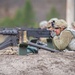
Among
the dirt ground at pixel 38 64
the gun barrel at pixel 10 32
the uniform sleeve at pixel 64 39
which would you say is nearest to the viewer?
the dirt ground at pixel 38 64

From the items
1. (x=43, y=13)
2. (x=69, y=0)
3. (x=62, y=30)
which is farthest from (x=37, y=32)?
(x=43, y=13)

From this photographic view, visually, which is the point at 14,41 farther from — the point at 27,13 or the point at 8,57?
the point at 27,13

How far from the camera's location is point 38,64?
11.0 metres

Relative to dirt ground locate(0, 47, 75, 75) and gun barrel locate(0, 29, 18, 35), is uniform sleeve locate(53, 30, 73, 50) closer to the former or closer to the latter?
dirt ground locate(0, 47, 75, 75)

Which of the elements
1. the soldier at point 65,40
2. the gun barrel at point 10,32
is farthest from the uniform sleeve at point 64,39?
the gun barrel at point 10,32

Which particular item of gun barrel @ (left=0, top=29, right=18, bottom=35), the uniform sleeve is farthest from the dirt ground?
gun barrel @ (left=0, top=29, right=18, bottom=35)

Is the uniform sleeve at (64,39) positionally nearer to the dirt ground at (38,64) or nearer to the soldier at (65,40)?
the soldier at (65,40)

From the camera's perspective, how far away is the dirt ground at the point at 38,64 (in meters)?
10.7

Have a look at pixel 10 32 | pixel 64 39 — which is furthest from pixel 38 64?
pixel 10 32

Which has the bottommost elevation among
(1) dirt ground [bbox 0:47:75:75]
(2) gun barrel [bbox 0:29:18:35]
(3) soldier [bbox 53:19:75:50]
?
(1) dirt ground [bbox 0:47:75:75]

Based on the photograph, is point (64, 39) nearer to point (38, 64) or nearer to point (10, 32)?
point (38, 64)

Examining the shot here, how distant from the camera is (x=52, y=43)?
1334cm

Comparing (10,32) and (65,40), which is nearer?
(65,40)

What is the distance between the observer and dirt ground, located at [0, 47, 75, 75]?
10680 millimetres
